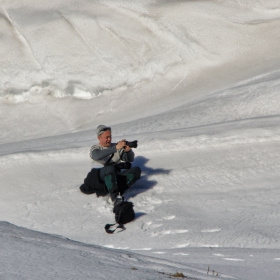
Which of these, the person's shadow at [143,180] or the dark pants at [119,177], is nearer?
the dark pants at [119,177]

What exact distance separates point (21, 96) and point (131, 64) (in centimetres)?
239

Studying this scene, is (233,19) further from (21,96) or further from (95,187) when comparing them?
(95,187)

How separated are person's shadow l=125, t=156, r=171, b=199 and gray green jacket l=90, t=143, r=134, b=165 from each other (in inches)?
15.3

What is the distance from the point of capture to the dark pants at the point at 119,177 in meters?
5.59

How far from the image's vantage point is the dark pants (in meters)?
5.59

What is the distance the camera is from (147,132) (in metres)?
7.66

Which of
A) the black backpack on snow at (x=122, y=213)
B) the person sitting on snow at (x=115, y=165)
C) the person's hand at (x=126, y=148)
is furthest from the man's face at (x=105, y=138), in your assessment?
the black backpack on snow at (x=122, y=213)

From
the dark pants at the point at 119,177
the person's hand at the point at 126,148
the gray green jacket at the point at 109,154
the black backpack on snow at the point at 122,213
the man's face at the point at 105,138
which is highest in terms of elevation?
the man's face at the point at 105,138

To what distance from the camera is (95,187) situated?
5.88m

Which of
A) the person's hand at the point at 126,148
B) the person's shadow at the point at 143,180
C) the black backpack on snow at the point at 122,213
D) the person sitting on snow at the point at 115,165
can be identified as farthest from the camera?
the person's shadow at the point at 143,180

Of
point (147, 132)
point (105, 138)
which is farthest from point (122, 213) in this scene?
point (147, 132)

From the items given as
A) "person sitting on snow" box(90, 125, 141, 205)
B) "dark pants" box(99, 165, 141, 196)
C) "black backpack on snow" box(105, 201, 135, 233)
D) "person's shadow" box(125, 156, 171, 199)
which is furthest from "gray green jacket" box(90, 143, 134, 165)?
"black backpack on snow" box(105, 201, 135, 233)

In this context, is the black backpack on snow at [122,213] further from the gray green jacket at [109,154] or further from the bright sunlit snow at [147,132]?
the gray green jacket at [109,154]

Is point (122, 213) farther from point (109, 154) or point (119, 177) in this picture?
point (109, 154)
